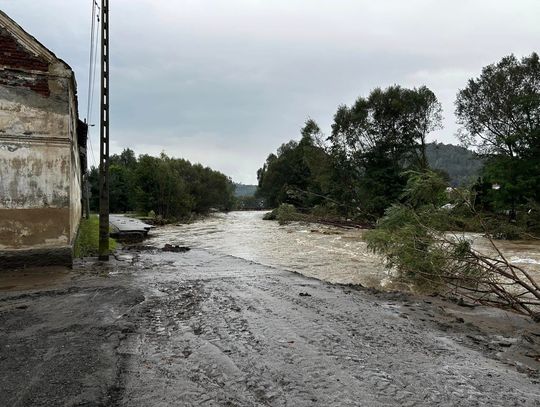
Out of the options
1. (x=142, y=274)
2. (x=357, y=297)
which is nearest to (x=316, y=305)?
(x=357, y=297)

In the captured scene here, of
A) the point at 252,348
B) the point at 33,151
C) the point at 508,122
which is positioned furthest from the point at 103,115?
the point at 508,122

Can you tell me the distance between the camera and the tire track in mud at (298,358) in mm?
A: 3740

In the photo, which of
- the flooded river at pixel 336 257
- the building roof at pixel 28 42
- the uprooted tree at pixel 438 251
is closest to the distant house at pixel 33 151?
the building roof at pixel 28 42

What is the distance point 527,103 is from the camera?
28.2m

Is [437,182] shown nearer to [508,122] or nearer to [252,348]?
[252,348]

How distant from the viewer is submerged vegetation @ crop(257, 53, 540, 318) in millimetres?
9359

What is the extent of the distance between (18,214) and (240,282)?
213 inches

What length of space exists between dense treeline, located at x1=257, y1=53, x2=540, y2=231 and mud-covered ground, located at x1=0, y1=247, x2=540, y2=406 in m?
19.6

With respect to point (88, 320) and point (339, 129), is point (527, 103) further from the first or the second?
point (88, 320)

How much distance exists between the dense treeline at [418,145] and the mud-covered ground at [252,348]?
771 inches

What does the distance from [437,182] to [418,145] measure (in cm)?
3150

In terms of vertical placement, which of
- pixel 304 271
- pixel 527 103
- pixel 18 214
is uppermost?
pixel 527 103

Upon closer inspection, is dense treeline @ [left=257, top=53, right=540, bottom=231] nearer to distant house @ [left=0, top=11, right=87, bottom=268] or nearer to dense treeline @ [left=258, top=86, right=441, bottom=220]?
dense treeline @ [left=258, top=86, right=441, bottom=220]

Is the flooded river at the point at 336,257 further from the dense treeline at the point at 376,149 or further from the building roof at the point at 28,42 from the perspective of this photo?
the dense treeline at the point at 376,149
